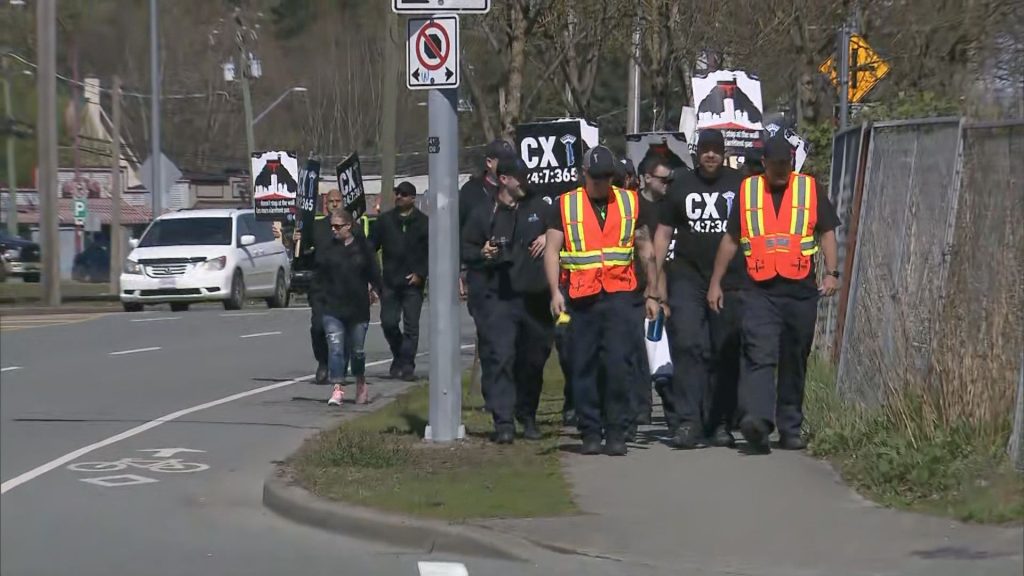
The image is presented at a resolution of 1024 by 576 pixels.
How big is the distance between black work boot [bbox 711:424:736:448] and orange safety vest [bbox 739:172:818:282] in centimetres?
119

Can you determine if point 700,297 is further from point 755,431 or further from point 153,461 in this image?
point 153,461

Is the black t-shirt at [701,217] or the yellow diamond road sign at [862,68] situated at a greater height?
the yellow diamond road sign at [862,68]

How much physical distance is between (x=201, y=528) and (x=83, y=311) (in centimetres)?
340

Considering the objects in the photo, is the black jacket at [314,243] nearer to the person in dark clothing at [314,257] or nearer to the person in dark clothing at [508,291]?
the person in dark clothing at [314,257]

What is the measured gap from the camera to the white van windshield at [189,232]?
29953mm

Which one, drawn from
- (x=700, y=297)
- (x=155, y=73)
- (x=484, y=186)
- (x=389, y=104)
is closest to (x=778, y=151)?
Result: (x=700, y=297)

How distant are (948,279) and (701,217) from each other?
5.33 ft

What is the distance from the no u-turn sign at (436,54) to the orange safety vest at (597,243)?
1.19 m

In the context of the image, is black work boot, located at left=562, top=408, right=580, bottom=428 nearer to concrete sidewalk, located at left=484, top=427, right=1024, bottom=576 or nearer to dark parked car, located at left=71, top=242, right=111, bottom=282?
concrete sidewalk, located at left=484, top=427, right=1024, bottom=576

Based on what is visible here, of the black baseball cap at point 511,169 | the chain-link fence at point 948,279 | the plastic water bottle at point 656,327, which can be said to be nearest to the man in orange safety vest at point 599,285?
the plastic water bottle at point 656,327

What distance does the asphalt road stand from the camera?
4113 millimetres

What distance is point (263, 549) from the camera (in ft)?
26.1

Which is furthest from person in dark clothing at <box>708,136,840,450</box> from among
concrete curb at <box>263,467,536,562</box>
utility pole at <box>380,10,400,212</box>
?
utility pole at <box>380,10,400,212</box>

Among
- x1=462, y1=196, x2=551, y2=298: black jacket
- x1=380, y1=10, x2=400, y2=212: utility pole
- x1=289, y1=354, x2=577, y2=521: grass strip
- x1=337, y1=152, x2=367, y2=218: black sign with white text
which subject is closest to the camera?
x1=289, y1=354, x2=577, y2=521: grass strip
